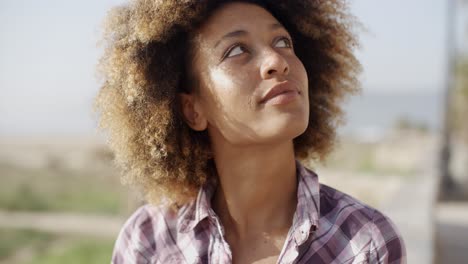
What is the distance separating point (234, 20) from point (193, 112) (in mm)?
463

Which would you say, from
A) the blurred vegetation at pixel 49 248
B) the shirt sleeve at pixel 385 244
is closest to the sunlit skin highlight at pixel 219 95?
the shirt sleeve at pixel 385 244

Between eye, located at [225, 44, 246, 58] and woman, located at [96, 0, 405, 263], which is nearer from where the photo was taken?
woman, located at [96, 0, 405, 263]

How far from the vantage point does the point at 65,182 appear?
56.4ft

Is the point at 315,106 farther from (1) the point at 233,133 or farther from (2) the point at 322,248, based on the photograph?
(2) the point at 322,248

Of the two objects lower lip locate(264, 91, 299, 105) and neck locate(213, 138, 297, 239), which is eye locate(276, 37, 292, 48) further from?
neck locate(213, 138, 297, 239)

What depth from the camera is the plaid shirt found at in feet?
6.94

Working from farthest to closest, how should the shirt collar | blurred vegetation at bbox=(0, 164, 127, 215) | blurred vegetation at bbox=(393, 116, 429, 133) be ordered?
blurred vegetation at bbox=(393, 116, 429, 133) < blurred vegetation at bbox=(0, 164, 127, 215) < the shirt collar

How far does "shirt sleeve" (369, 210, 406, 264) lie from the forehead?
926mm

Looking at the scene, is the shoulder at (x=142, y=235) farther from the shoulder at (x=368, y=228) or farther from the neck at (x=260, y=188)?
the shoulder at (x=368, y=228)

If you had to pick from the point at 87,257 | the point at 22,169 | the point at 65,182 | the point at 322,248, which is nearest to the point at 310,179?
the point at 322,248

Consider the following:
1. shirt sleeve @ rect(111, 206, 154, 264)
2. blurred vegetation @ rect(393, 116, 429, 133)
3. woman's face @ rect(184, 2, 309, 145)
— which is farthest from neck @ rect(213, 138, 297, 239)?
blurred vegetation @ rect(393, 116, 429, 133)

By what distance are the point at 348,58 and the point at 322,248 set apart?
1061 mm

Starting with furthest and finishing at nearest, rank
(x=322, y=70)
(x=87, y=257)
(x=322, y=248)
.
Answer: (x=87, y=257) → (x=322, y=70) → (x=322, y=248)

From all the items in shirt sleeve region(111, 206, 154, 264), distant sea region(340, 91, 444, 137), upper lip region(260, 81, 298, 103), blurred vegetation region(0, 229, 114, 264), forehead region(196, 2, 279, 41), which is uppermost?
forehead region(196, 2, 279, 41)
